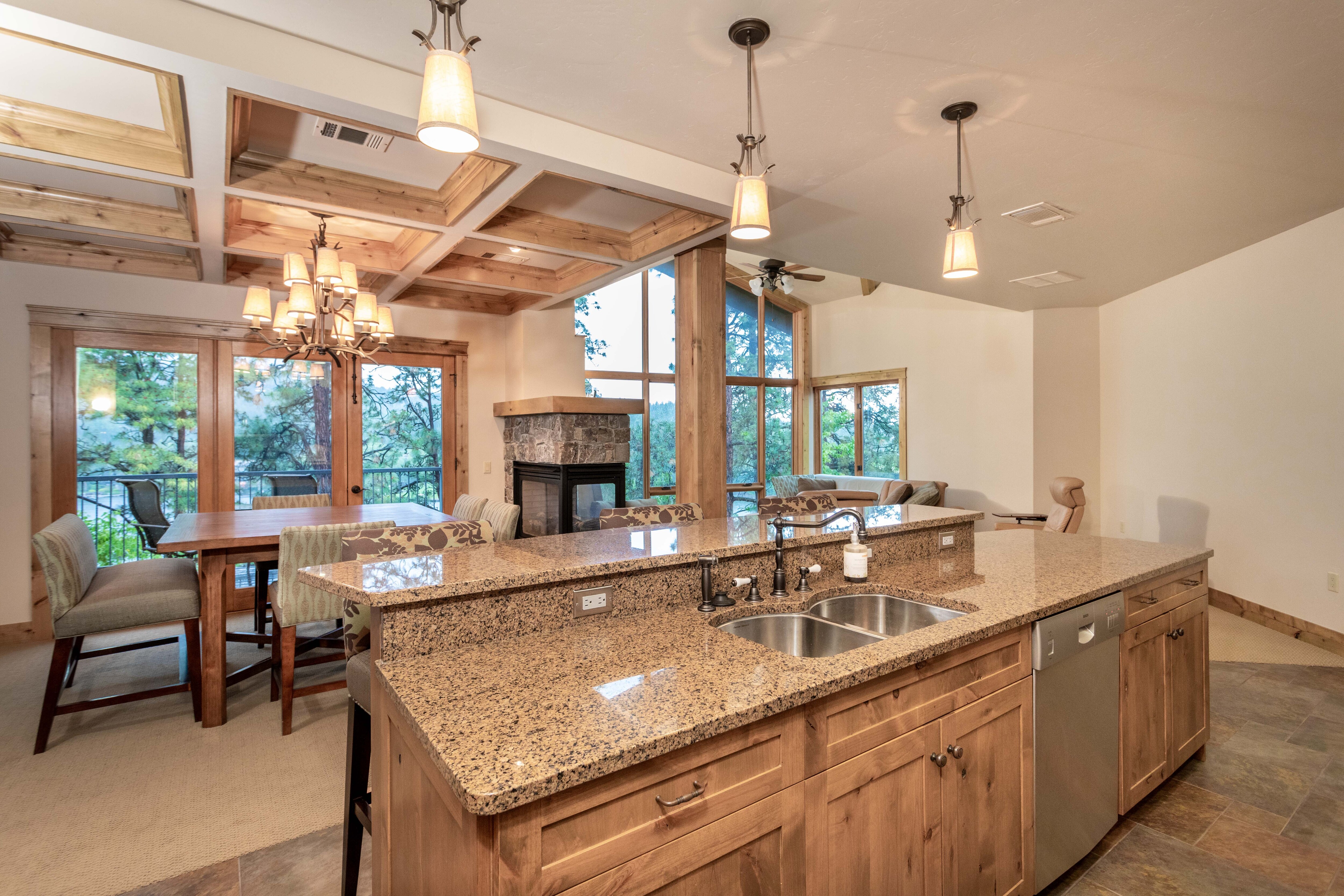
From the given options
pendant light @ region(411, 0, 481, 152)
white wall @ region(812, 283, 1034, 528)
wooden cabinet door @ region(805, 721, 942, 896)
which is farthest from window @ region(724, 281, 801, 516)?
pendant light @ region(411, 0, 481, 152)

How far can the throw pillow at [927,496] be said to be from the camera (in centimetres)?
655

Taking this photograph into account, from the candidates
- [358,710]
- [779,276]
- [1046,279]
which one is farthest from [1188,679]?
[779,276]

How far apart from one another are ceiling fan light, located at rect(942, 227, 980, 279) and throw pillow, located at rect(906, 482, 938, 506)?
455cm

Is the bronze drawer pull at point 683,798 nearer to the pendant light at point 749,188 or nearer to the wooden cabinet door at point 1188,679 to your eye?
the pendant light at point 749,188

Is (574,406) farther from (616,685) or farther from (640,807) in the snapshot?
(640,807)

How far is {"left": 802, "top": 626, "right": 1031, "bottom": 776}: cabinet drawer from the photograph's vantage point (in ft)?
4.11

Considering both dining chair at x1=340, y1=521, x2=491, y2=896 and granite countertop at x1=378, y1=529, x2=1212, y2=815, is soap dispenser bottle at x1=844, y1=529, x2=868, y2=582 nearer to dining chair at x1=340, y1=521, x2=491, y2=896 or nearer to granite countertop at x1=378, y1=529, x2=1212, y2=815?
granite countertop at x1=378, y1=529, x2=1212, y2=815

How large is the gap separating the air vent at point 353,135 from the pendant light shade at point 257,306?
1.11 metres

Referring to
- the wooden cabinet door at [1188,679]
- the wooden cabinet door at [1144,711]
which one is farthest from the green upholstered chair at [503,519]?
the wooden cabinet door at [1188,679]

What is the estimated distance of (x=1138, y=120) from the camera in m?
2.53

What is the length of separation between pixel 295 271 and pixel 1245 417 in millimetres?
6127

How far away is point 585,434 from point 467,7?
332 cm

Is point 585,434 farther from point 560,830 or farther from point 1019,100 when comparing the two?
point 560,830

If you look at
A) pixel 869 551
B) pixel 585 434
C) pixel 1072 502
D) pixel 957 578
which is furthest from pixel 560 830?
pixel 1072 502
